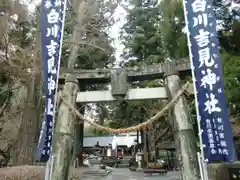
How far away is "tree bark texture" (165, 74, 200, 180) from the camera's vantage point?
5692mm

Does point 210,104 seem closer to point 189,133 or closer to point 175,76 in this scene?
point 189,133

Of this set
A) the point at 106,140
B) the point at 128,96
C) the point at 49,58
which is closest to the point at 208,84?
the point at 128,96

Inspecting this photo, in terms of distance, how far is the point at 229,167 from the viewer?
26.2ft

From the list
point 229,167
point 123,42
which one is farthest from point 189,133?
point 123,42

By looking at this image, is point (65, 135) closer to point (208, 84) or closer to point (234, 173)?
point (208, 84)

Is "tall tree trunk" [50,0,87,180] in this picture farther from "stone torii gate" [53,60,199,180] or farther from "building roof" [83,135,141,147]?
"building roof" [83,135,141,147]

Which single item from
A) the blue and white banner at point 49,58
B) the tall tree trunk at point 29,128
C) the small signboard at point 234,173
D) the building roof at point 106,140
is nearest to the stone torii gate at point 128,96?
the blue and white banner at point 49,58

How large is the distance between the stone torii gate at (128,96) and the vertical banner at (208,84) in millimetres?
516

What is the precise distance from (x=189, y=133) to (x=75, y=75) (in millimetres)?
3068

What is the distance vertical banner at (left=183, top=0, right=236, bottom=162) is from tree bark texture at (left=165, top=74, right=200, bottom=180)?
1.39ft

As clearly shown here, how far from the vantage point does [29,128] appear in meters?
10.6

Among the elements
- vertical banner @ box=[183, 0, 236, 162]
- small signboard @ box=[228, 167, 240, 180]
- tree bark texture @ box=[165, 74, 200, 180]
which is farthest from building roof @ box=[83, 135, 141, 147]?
vertical banner @ box=[183, 0, 236, 162]

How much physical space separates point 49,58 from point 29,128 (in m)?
5.16

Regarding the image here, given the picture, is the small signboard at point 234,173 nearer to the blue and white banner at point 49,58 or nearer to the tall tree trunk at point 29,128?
the blue and white banner at point 49,58
